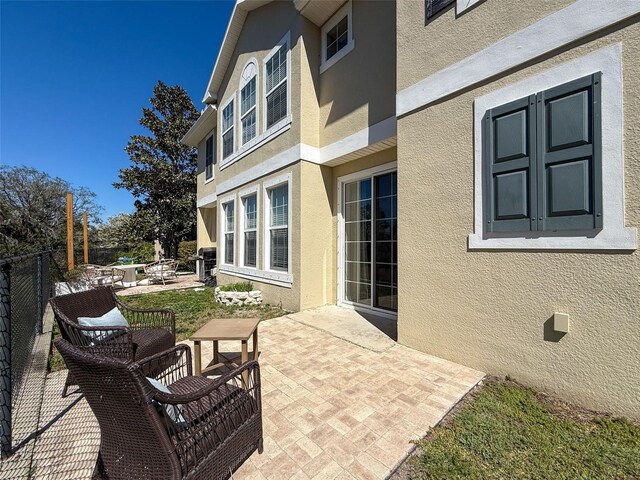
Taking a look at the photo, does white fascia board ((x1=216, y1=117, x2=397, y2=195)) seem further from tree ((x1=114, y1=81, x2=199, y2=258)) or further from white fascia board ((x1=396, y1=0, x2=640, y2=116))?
tree ((x1=114, y1=81, x2=199, y2=258))

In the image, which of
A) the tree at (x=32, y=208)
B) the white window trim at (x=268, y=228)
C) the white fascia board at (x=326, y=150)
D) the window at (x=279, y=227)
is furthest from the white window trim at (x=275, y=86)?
the tree at (x=32, y=208)

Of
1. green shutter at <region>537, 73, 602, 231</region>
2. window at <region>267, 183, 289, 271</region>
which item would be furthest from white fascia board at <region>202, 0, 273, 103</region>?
green shutter at <region>537, 73, 602, 231</region>

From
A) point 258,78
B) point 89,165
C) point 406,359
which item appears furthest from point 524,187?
point 89,165

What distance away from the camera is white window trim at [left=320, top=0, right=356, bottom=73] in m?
6.04

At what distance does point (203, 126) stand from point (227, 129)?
3497 millimetres

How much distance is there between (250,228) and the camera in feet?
28.3

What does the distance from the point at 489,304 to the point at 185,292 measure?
30.9 ft

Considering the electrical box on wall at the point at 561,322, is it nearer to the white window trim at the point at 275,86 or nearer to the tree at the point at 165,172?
the white window trim at the point at 275,86

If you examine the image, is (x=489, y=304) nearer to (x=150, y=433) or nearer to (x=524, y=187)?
(x=524, y=187)

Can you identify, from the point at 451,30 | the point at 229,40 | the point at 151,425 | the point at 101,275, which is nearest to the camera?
the point at 151,425

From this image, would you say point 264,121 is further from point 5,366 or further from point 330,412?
point 330,412

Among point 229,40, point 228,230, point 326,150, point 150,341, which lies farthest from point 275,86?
point 150,341

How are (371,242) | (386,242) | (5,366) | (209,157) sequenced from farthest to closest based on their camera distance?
(209,157), (371,242), (386,242), (5,366)

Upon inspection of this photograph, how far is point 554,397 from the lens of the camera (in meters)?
2.88
